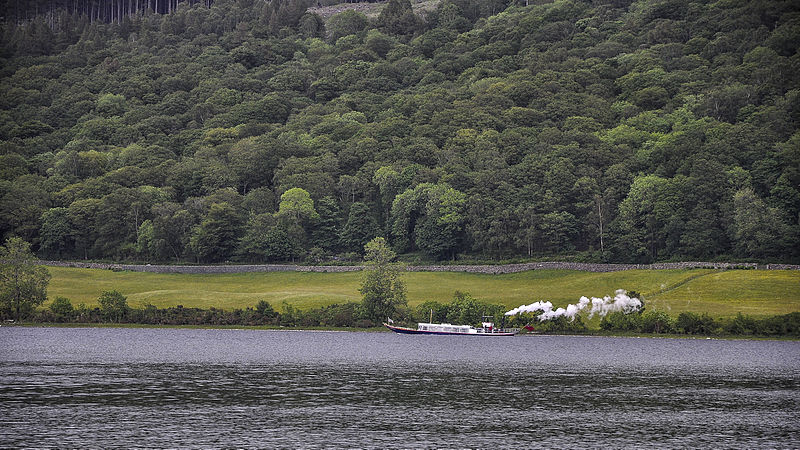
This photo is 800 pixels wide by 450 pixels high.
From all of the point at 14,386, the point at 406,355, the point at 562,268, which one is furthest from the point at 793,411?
the point at 562,268

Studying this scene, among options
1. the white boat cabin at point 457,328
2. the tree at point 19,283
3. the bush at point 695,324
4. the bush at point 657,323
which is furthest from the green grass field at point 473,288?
the tree at point 19,283

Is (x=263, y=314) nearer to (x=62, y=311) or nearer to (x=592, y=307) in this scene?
(x=62, y=311)

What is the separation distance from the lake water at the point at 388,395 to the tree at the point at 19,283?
22.8 meters

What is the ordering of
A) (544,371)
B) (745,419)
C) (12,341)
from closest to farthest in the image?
1. (745,419)
2. (544,371)
3. (12,341)

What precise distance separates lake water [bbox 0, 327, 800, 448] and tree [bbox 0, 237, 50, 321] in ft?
74.7

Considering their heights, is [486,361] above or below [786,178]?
below

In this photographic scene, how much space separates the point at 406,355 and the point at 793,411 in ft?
161

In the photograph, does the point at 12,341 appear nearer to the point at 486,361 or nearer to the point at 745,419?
the point at 486,361

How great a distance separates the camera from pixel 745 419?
211 feet

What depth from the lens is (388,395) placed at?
7256 centimetres

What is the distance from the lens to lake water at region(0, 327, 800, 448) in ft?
184

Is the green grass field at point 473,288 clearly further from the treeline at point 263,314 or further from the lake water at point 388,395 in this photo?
the lake water at point 388,395

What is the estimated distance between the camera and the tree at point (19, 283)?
14450cm

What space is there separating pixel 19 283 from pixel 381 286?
2210 inches
